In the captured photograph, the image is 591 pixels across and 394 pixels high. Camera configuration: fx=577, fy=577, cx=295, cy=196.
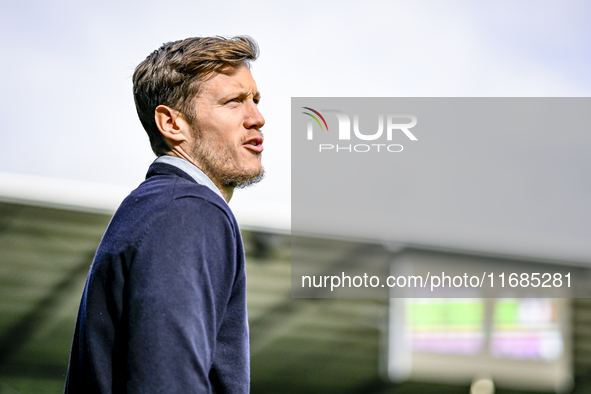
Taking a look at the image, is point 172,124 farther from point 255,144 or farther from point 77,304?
point 77,304

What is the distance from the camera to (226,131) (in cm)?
118

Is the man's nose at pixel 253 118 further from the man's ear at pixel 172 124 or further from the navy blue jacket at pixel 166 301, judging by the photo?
the navy blue jacket at pixel 166 301

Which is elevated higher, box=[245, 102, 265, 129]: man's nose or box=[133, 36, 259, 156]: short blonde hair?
box=[133, 36, 259, 156]: short blonde hair

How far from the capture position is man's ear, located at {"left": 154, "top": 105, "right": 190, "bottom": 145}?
1.18 metres

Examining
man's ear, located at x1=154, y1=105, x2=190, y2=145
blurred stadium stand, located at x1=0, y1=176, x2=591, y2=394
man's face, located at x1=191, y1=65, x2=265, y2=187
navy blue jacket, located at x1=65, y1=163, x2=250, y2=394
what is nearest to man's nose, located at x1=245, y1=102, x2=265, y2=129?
man's face, located at x1=191, y1=65, x2=265, y2=187

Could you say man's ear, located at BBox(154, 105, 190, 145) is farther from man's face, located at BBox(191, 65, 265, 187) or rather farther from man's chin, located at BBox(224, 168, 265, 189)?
man's chin, located at BBox(224, 168, 265, 189)

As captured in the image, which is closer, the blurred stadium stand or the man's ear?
the man's ear

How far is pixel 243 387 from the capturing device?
98 cm

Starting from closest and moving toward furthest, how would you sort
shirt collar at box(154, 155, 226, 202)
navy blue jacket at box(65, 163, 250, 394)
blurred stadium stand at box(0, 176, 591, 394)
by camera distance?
navy blue jacket at box(65, 163, 250, 394) < shirt collar at box(154, 155, 226, 202) < blurred stadium stand at box(0, 176, 591, 394)

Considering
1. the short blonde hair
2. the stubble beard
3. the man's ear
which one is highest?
the short blonde hair

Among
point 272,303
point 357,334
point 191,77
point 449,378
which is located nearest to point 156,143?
point 191,77

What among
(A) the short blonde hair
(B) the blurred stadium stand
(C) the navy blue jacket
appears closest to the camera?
(C) the navy blue jacket

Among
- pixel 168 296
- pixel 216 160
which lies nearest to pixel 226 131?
pixel 216 160

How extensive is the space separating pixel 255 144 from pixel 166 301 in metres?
0.47
